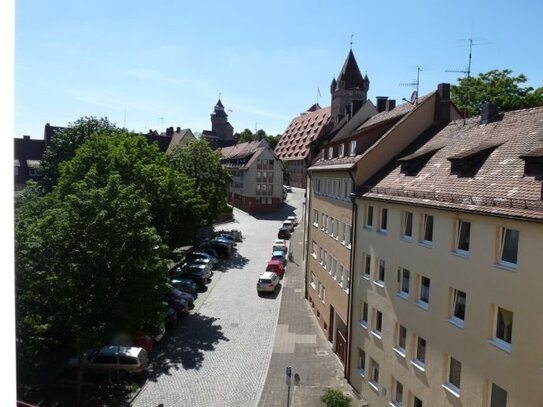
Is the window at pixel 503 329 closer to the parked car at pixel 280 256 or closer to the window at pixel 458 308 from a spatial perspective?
the window at pixel 458 308

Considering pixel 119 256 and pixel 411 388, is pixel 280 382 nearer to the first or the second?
pixel 411 388

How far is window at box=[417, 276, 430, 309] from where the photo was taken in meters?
16.3

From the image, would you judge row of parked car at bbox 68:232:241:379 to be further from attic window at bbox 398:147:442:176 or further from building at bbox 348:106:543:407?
attic window at bbox 398:147:442:176

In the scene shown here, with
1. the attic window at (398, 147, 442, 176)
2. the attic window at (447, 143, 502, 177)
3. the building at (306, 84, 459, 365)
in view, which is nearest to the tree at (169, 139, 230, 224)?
the building at (306, 84, 459, 365)

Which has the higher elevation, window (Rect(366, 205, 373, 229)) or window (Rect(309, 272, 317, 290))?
window (Rect(366, 205, 373, 229))

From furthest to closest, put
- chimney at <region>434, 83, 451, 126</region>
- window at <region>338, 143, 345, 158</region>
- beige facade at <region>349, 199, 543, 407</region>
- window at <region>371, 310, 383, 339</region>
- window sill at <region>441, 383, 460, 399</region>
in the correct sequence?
window at <region>338, 143, 345, 158</region>, chimney at <region>434, 83, 451, 126</region>, window at <region>371, 310, 383, 339</region>, window sill at <region>441, 383, 460, 399</region>, beige facade at <region>349, 199, 543, 407</region>

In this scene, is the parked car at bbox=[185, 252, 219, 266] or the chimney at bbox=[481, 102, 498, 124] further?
the parked car at bbox=[185, 252, 219, 266]

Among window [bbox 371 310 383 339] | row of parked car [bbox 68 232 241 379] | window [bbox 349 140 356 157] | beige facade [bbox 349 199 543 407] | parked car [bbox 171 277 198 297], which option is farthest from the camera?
parked car [bbox 171 277 198 297]

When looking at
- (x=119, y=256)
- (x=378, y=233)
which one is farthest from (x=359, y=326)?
(x=119, y=256)

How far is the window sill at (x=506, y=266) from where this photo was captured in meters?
12.1

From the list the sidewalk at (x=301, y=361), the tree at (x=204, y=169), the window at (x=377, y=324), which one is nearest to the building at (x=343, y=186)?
the sidewalk at (x=301, y=361)

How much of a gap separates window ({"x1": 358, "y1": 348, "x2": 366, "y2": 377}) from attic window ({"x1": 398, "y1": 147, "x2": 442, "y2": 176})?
26.2ft

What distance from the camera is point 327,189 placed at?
28.5 m

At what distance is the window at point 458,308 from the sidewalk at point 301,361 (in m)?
7.56
